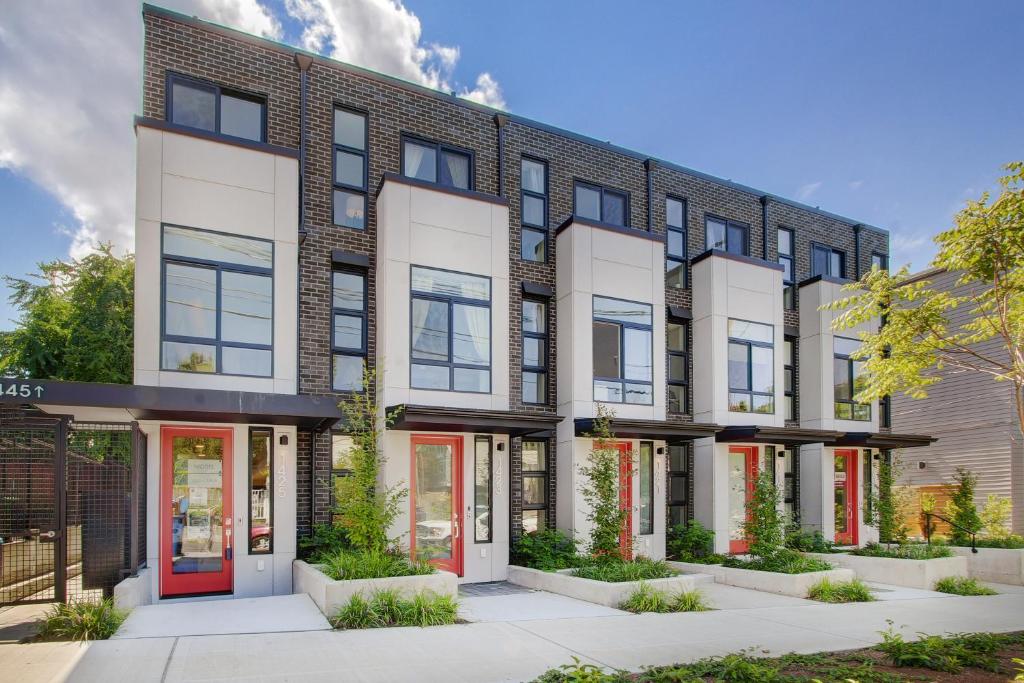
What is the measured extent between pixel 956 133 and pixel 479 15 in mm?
8419

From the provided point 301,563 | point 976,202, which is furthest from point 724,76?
point 301,563

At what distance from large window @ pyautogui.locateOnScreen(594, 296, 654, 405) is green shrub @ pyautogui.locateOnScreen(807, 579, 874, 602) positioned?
4.43m

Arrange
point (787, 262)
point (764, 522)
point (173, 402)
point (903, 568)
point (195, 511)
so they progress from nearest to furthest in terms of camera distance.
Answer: point (173, 402), point (195, 511), point (764, 522), point (903, 568), point (787, 262)

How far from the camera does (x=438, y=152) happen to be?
1337cm

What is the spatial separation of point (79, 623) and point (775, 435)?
1252cm

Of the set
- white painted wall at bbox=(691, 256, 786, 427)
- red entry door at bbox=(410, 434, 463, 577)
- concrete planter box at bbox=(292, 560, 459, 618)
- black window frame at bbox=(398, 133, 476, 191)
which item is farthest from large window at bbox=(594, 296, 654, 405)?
concrete planter box at bbox=(292, 560, 459, 618)

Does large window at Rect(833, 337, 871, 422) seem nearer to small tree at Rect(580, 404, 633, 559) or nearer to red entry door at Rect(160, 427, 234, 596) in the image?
small tree at Rect(580, 404, 633, 559)

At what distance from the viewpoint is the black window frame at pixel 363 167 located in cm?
1227

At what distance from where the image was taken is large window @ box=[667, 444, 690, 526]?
15.3 meters

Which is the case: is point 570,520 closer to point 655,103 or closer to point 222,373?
point 222,373

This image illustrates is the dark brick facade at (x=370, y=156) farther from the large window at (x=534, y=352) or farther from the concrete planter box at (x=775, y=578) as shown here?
the concrete planter box at (x=775, y=578)

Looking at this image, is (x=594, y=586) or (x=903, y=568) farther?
(x=903, y=568)

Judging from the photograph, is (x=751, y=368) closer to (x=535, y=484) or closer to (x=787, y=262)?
→ (x=787, y=262)

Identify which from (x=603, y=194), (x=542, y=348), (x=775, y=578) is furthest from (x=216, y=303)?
(x=775, y=578)
